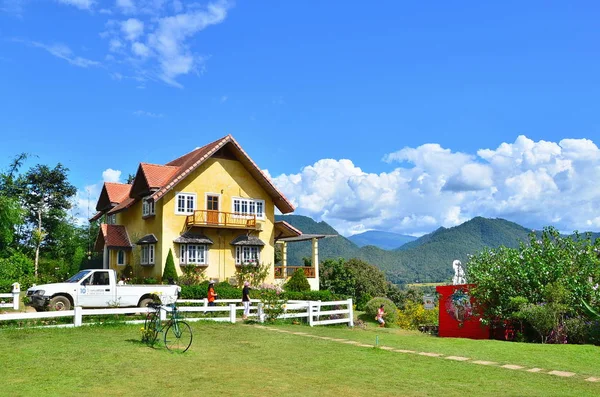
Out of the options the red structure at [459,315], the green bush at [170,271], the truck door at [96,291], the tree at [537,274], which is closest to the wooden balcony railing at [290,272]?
the green bush at [170,271]

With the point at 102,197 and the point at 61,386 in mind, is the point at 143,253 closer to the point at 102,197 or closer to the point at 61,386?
the point at 102,197

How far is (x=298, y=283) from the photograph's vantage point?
39.2 meters

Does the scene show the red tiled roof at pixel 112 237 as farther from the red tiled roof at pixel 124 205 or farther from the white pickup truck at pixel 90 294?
the white pickup truck at pixel 90 294

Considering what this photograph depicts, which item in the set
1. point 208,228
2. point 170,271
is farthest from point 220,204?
point 170,271

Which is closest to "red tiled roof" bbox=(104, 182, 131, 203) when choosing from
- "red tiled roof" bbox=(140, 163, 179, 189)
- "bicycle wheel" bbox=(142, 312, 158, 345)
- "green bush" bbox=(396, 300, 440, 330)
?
"red tiled roof" bbox=(140, 163, 179, 189)

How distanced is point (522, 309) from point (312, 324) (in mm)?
7600

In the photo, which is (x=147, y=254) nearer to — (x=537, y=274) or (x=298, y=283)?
(x=298, y=283)

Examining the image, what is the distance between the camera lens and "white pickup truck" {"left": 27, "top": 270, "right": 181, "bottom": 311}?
21.2 meters

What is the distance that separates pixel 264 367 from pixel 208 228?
2485cm

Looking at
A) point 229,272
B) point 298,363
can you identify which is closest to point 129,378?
point 298,363

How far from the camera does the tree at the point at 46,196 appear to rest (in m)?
55.8

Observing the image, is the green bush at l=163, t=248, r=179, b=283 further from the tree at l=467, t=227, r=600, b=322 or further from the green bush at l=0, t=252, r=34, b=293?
the tree at l=467, t=227, r=600, b=322

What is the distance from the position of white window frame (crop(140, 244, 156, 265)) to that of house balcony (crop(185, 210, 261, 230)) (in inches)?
110

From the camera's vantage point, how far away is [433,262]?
531 ft
